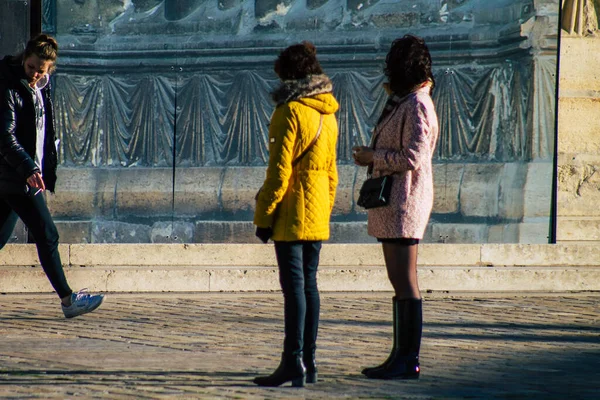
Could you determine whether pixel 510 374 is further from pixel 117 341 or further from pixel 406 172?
pixel 117 341

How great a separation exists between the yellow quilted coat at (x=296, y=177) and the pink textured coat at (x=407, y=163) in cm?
31

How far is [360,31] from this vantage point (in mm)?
10797

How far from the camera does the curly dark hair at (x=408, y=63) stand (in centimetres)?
552

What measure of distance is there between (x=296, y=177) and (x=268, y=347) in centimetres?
162

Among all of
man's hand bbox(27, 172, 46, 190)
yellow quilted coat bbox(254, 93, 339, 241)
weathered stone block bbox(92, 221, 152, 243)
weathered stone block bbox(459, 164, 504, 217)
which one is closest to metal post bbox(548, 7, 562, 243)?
weathered stone block bbox(459, 164, 504, 217)

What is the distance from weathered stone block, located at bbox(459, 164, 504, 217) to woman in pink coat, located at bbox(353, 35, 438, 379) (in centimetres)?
520

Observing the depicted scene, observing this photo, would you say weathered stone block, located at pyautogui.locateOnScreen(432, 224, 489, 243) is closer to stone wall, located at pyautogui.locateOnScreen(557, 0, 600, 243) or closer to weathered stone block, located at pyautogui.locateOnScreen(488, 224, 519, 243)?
weathered stone block, located at pyautogui.locateOnScreen(488, 224, 519, 243)

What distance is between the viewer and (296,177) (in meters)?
5.39

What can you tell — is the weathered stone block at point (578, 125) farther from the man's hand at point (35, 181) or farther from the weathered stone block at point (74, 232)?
the man's hand at point (35, 181)

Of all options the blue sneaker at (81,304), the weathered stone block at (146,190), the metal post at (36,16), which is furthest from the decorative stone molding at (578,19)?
the blue sneaker at (81,304)

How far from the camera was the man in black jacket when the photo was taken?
7203 millimetres

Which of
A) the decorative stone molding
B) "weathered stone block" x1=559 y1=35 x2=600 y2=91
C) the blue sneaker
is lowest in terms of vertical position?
the blue sneaker

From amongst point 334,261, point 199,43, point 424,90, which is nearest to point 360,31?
point 199,43

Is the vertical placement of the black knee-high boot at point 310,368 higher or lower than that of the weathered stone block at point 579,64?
lower
